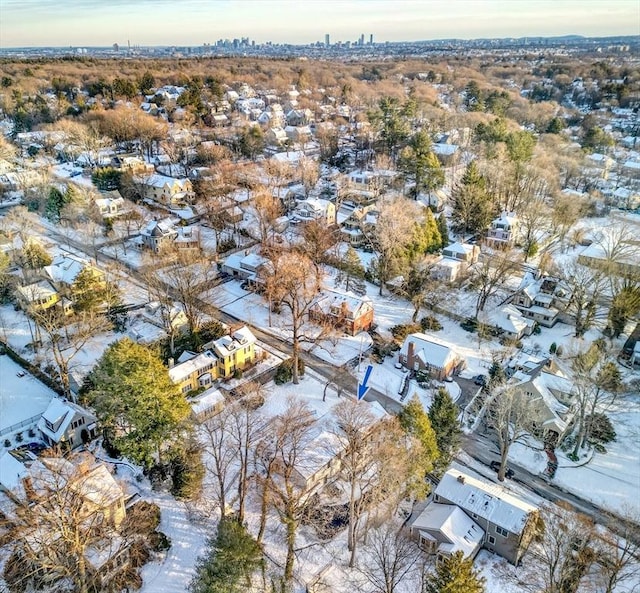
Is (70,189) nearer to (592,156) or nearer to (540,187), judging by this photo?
(540,187)

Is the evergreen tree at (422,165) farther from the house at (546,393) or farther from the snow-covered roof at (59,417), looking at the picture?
the snow-covered roof at (59,417)

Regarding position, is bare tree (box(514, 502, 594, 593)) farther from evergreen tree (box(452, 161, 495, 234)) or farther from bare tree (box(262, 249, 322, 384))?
evergreen tree (box(452, 161, 495, 234))

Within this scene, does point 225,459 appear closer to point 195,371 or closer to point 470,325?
point 195,371

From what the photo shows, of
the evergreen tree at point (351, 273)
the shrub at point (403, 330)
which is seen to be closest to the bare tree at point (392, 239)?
the evergreen tree at point (351, 273)

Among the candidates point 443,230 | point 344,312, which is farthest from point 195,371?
point 443,230

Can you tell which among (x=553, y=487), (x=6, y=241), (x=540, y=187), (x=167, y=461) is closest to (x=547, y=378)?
(x=553, y=487)

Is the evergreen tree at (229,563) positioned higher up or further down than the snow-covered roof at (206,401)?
higher up

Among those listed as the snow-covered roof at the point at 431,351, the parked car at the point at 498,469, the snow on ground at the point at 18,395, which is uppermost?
the snow-covered roof at the point at 431,351
